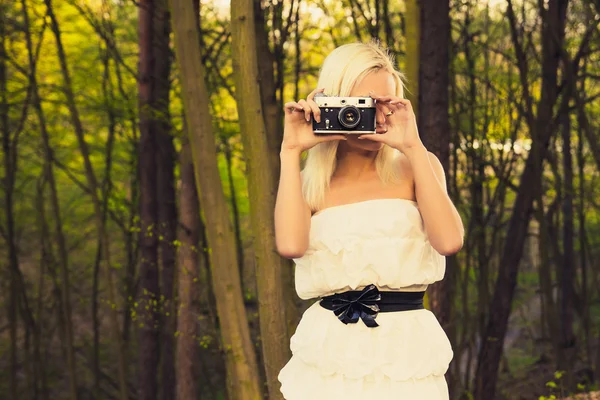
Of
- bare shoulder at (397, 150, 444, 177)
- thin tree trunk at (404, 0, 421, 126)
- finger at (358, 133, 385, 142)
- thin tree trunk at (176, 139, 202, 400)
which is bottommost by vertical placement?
thin tree trunk at (176, 139, 202, 400)

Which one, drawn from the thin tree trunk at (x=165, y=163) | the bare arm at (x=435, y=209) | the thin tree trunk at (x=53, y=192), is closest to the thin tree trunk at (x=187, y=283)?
the thin tree trunk at (x=165, y=163)

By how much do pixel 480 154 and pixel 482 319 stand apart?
2.00 m

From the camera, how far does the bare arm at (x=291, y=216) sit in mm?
2383

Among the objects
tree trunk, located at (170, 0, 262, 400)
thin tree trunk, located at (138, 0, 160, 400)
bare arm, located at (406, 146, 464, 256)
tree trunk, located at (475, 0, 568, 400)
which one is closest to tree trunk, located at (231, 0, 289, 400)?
tree trunk, located at (170, 0, 262, 400)

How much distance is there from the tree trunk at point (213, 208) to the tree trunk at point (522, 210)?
4.47 m

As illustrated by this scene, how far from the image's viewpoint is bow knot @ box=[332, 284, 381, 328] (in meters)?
2.37

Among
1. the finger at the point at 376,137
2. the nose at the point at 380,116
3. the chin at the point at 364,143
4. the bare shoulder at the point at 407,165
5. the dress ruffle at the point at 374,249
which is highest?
the nose at the point at 380,116

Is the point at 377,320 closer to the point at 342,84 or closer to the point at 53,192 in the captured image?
the point at 342,84

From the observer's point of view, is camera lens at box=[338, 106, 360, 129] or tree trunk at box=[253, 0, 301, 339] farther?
tree trunk at box=[253, 0, 301, 339]

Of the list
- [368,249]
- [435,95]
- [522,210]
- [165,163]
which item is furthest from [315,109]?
[165,163]

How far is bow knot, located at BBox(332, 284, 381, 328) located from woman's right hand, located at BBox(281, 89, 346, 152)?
45cm

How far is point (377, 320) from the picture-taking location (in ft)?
7.82

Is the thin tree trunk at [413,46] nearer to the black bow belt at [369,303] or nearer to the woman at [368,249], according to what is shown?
the woman at [368,249]

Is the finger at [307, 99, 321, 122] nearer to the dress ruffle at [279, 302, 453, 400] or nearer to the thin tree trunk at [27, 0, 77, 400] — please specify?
the dress ruffle at [279, 302, 453, 400]
